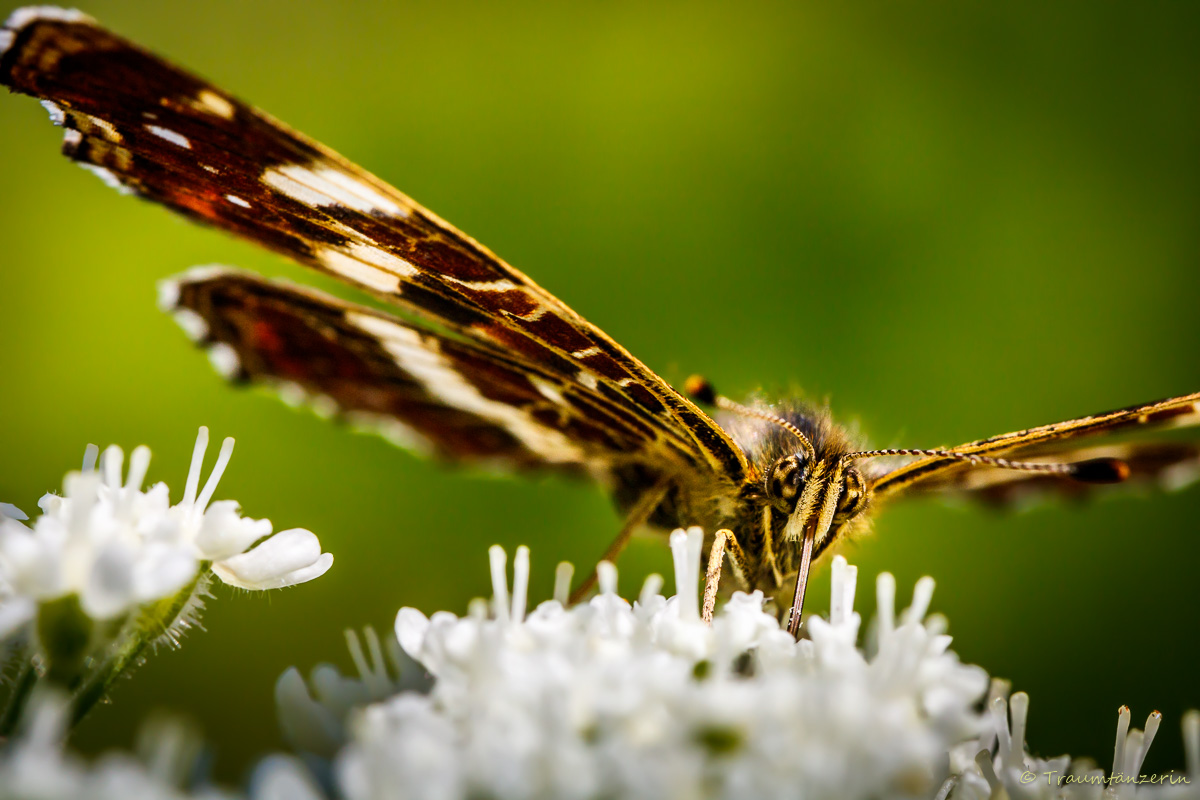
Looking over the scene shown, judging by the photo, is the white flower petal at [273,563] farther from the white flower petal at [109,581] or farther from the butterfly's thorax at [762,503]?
the butterfly's thorax at [762,503]

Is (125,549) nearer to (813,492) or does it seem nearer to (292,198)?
(292,198)

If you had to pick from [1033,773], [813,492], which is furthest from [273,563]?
[1033,773]

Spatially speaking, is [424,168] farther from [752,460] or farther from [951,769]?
[951,769]

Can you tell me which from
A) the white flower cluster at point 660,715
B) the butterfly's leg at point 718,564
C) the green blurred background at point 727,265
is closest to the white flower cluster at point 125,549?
the white flower cluster at point 660,715

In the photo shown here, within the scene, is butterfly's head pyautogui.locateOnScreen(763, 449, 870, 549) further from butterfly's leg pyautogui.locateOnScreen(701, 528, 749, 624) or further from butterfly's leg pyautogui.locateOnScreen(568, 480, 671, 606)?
butterfly's leg pyautogui.locateOnScreen(568, 480, 671, 606)

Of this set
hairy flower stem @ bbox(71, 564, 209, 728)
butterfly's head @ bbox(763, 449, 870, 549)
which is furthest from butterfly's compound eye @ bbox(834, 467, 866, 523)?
hairy flower stem @ bbox(71, 564, 209, 728)

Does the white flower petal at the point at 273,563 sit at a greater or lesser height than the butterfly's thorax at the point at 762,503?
lesser

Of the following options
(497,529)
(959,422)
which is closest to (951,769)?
(497,529)

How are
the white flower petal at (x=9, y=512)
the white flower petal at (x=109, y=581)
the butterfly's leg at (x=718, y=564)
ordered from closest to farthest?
1. the white flower petal at (x=109, y=581)
2. the white flower petal at (x=9, y=512)
3. the butterfly's leg at (x=718, y=564)
